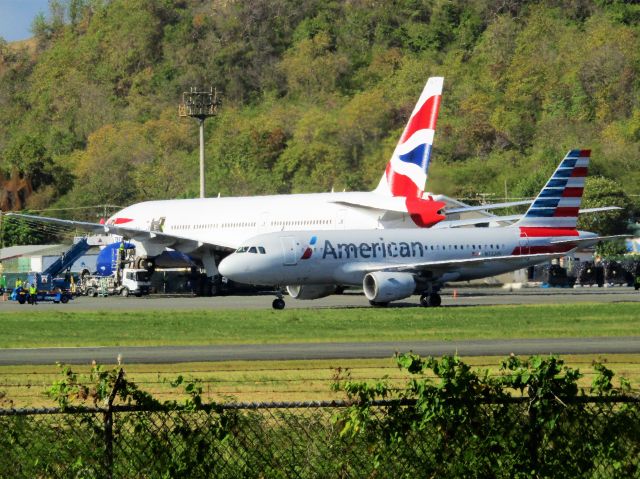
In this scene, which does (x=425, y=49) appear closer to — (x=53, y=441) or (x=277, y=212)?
(x=277, y=212)

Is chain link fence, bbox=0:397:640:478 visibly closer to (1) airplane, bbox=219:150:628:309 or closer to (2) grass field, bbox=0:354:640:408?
(2) grass field, bbox=0:354:640:408

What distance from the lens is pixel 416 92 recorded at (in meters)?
174

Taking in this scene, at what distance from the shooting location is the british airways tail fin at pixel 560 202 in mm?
58003

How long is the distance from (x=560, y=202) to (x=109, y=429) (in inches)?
1891

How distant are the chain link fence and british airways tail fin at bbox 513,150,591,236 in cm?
4541

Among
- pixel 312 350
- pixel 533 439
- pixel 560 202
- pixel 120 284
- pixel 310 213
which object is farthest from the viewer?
pixel 120 284

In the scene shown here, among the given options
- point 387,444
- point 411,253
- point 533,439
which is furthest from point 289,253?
point 533,439

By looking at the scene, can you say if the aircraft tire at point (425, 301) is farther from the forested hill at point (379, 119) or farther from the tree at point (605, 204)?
the forested hill at point (379, 119)

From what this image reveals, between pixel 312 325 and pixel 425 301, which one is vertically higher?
pixel 425 301

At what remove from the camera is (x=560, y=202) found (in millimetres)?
58531

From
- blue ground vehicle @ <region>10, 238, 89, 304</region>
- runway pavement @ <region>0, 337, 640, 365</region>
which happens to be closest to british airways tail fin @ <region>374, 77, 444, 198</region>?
blue ground vehicle @ <region>10, 238, 89, 304</region>

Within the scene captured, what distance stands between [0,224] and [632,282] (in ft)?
236

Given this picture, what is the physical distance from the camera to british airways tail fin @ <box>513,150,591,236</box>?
58.0 m

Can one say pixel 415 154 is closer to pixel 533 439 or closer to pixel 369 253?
pixel 369 253
